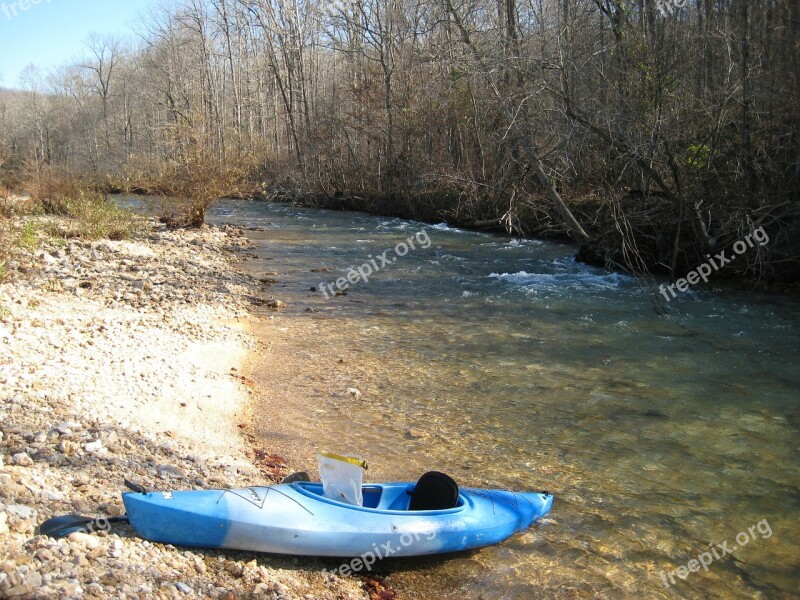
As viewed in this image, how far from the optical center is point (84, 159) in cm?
4362

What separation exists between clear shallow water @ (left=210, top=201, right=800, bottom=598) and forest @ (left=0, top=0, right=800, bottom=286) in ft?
4.59

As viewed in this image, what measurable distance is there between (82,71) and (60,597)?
2133 inches

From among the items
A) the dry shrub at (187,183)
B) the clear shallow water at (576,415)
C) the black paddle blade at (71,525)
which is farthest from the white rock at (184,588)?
the dry shrub at (187,183)

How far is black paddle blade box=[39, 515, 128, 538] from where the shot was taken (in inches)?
126

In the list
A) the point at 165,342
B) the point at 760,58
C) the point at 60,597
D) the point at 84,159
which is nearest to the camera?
the point at 60,597

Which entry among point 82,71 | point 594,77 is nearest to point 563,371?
point 594,77

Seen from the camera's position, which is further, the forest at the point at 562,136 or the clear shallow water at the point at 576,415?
the forest at the point at 562,136

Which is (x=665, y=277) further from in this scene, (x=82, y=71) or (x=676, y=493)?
(x=82, y=71)

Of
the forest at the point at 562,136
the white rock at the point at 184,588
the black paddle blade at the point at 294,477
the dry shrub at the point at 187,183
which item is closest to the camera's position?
the white rock at the point at 184,588

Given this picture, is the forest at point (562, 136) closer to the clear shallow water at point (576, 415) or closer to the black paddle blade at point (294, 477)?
the clear shallow water at point (576, 415)

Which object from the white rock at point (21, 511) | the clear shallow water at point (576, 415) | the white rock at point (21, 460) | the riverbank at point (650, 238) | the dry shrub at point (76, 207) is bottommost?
the clear shallow water at point (576, 415)

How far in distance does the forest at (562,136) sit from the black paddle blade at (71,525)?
7867 mm

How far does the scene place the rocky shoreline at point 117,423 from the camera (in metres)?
3.14

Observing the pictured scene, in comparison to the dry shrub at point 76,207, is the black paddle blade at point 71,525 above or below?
below
